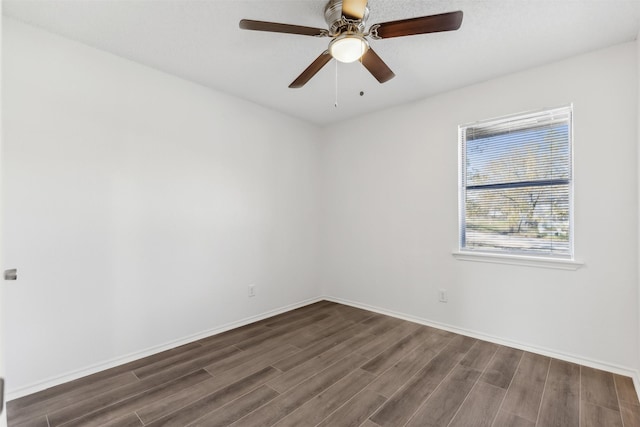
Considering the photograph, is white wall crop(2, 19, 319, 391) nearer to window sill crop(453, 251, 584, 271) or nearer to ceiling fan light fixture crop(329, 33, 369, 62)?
ceiling fan light fixture crop(329, 33, 369, 62)

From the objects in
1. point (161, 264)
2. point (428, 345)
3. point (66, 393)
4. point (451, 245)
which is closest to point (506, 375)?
point (428, 345)

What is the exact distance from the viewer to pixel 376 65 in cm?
225

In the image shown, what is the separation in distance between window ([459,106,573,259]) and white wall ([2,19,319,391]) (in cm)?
221

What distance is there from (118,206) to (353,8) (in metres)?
2.30

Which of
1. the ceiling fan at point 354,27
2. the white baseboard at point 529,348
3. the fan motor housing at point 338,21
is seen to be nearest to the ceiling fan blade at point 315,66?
the ceiling fan at point 354,27

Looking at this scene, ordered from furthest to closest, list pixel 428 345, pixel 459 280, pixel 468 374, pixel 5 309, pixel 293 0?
1. pixel 459 280
2. pixel 428 345
3. pixel 468 374
4. pixel 5 309
5. pixel 293 0

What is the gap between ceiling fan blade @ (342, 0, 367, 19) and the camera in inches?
69.2

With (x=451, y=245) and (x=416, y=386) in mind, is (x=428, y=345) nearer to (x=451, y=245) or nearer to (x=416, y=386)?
(x=416, y=386)

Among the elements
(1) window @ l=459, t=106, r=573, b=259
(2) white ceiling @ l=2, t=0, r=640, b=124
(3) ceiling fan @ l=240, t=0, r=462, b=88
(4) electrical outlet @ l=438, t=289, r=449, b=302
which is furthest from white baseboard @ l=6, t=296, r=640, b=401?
(3) ceiling fan @ l=240, t=0, r=462, b=88

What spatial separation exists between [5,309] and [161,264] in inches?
40.5

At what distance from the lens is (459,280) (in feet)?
10.9

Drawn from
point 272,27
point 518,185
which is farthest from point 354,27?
point 518,185

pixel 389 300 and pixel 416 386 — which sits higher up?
Result: pixel 389 300

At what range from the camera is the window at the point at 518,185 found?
2826 mm
